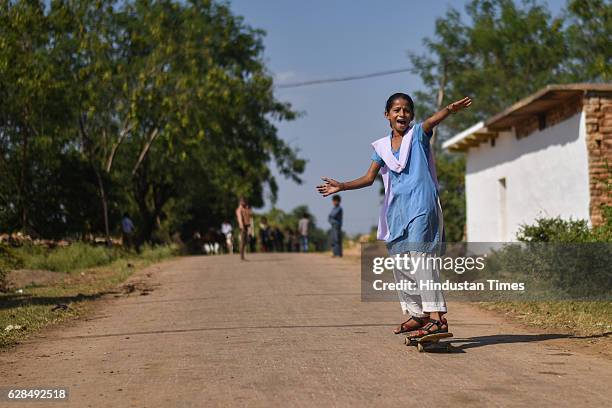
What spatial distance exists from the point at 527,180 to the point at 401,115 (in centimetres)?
1376

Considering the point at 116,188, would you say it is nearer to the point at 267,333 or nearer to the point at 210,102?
the point at 210,102

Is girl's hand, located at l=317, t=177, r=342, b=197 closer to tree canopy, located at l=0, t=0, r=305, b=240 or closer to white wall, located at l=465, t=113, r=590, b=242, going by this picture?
white wall, located at l=465, t=113, r=590, b=242

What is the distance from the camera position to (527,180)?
20812mm

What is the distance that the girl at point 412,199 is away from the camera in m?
7.50

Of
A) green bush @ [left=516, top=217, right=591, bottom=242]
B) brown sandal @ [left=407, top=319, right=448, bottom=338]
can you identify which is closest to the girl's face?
brown sandal @ [left=407, top=319, right=448, bottom=338]

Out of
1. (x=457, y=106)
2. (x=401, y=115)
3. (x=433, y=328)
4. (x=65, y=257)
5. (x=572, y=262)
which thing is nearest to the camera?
(x=457, y=106)

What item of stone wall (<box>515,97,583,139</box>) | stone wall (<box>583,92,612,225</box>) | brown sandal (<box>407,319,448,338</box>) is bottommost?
brown sandal (<box>407,319,448,338</box>)

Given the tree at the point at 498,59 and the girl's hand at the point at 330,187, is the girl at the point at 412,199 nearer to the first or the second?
the girl's hand at the point at 330,187

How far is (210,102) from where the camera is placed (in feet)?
104

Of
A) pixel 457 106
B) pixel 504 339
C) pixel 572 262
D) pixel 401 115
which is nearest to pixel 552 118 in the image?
pixel 572 262

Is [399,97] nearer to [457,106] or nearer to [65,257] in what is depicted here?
[457,106]

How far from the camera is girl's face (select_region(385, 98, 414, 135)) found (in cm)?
775

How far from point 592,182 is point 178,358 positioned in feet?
37.2

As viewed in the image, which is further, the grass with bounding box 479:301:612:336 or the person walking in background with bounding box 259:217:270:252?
the person walking in background with bounding box 259:217:270:252
